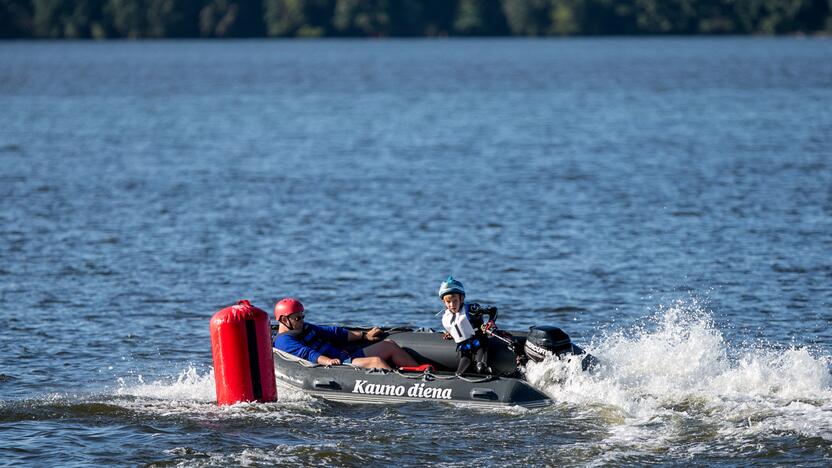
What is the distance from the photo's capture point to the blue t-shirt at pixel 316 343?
15781mm

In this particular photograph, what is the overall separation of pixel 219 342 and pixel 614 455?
4529 millimetres

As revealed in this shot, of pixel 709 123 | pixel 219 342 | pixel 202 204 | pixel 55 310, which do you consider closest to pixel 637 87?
pixel 709 123

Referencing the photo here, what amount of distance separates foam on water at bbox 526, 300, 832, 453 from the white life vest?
827 mm

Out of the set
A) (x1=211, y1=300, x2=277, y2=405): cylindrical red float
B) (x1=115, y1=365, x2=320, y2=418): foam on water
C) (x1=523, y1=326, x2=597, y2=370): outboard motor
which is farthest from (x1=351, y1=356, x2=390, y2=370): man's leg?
(x1=523, y1=326, x2=597, y2=370): outboard motor

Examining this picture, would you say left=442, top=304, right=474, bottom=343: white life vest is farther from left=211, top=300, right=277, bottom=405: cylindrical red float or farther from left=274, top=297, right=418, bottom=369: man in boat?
left=211, top=300, right=277, bottom=405: cylindrical red float

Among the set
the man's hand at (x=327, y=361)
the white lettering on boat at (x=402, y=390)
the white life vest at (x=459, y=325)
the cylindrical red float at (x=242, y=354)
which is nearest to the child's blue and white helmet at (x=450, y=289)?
the white life vest at (x=459, y=325)

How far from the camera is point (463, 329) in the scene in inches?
603

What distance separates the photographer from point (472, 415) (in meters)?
14.6

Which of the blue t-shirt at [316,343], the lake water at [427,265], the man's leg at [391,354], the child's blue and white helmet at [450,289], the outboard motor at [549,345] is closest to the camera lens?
the lake water at [427,265]

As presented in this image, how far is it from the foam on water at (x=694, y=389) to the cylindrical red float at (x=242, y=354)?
305 cm

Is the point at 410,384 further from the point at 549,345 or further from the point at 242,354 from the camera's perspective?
the point at 242,354

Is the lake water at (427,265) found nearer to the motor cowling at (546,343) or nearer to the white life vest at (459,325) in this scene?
the motor cowling at (546,343)

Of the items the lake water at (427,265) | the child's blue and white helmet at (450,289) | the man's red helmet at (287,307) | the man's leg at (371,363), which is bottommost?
the lake water at (427,265)

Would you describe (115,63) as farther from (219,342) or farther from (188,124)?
(219,342)
